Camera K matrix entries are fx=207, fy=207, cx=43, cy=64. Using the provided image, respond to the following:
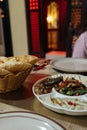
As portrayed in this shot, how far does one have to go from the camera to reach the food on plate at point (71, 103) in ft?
2.31

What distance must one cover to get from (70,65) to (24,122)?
0.73 meters

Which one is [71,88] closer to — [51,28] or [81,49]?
[81,49]

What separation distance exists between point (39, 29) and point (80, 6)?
121 centimetres

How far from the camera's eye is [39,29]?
203 inches

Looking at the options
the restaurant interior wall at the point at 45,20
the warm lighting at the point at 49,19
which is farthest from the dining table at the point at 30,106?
the warm lighting at the point at 49,19

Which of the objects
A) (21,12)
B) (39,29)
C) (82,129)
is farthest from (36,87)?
(39,29)

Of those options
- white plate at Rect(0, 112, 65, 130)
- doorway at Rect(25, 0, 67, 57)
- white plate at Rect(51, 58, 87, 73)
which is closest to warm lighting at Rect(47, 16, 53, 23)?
doorway at Rect(25, 0, 67, 57)

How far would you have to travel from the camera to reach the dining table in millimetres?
654

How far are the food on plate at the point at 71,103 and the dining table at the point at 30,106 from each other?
0.03 meters

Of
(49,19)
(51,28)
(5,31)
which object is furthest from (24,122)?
(51,28)

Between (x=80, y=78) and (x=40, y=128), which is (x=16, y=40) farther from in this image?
(x=40, y=128)

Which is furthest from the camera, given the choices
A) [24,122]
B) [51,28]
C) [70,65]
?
[51,28]

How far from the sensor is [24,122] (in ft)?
2.06

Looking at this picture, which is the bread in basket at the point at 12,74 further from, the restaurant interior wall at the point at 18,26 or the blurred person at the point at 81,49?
the restaurant interior wall at the point at 18,26
